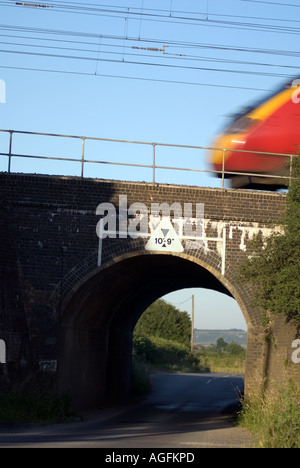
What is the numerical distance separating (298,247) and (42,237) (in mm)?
6310

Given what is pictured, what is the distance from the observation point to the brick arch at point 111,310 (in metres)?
18.2

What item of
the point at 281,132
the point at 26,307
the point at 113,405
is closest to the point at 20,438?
the point at 26,307

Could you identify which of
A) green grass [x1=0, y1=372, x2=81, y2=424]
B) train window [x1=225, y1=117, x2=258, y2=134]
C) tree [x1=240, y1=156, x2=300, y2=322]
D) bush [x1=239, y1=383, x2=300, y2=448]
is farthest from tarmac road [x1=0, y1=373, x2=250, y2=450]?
train window [x1=225, y1=117, x2=258, y2=134]

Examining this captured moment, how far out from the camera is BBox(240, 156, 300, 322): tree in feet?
54.3

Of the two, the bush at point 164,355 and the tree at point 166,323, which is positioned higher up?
the tree at point 166,323

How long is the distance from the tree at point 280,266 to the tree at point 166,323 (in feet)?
165

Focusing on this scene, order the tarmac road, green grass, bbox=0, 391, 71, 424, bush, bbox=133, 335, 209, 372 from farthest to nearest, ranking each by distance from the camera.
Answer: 1. bush, bbox=133, 335, 209, 372
2. green grass, bbox=0, 391, 71, 424
3. the tarmac road

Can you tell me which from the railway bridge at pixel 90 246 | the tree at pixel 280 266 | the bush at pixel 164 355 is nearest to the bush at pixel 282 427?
the tree at pixel 280 266

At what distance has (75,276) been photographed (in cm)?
1792

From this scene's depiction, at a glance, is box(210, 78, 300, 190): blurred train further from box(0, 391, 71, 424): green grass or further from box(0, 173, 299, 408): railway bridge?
box(0, 391, 71, 424): green grass

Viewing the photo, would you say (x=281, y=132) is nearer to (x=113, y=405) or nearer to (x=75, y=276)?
(x=75, y=276)

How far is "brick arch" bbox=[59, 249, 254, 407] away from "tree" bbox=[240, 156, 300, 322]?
2.37ft

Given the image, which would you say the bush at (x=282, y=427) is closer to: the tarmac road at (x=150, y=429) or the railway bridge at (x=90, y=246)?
the tarmac road at (x=150, y=429)

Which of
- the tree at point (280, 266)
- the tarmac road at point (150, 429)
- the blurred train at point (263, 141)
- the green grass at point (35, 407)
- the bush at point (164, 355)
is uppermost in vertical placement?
the blurred train at point (263, 141)
